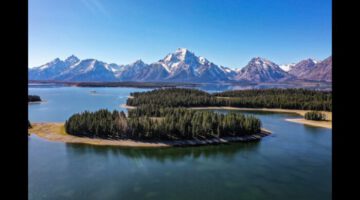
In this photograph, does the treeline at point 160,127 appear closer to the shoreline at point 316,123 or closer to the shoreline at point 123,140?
the shoreline at point 123,140

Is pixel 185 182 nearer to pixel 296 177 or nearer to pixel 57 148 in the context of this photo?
pixel 296 177

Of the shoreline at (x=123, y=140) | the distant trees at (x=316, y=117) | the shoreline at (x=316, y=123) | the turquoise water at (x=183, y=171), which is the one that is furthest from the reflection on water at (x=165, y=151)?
the distant trees at (x=316, y=117)

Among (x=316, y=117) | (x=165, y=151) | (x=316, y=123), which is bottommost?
(x=165, y=151)

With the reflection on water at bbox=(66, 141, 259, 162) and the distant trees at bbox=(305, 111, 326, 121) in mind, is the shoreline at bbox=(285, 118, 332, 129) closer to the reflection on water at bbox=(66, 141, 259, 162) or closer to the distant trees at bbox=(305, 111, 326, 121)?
the distant trees at bbox=(305, 111, 326, 121)

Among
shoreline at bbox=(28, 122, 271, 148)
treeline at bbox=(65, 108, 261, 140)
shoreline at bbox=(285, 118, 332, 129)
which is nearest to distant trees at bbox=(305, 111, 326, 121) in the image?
shoreline at bbox=(285, 118, 332, 129)

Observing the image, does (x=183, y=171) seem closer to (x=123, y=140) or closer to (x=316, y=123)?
(x=123, y=140)

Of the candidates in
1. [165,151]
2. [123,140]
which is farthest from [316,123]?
[123,140]
